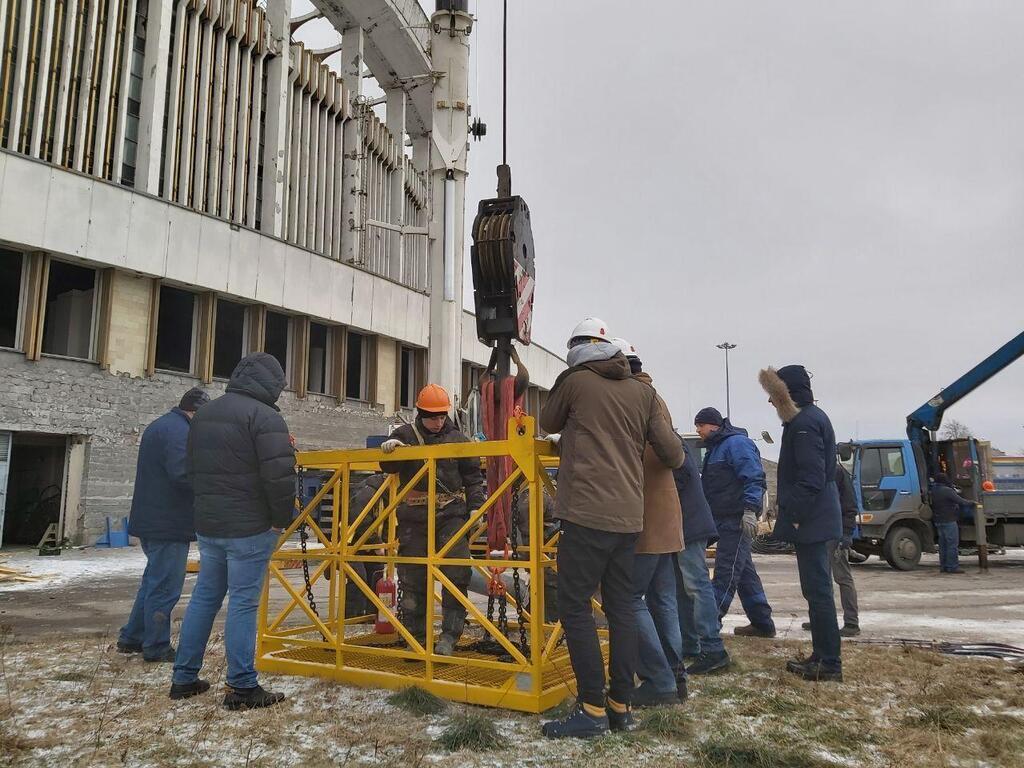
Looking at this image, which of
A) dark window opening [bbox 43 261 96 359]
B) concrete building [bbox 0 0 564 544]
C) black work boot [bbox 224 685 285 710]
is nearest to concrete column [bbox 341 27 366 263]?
concrete building [bbox 0 0 564 544]

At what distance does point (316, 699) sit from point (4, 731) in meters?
1.51

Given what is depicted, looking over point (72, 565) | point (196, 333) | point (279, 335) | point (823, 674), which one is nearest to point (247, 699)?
point (823, 674)

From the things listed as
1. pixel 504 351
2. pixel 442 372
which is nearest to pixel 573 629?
pixel 504 351

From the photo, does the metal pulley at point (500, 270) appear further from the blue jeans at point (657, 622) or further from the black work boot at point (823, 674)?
the black work boot at point (823, 674)

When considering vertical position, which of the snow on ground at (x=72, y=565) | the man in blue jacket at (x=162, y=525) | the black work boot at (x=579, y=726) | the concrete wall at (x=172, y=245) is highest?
the concrete wall at (x=172, y=245)

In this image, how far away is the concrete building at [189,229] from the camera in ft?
44.7

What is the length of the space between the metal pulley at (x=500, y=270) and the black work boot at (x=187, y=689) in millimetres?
2879

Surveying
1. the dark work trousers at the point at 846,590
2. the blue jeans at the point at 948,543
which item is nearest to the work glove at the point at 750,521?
the dark work trousers at the point at 846,590

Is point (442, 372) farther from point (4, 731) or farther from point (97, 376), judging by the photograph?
point (97, 376)

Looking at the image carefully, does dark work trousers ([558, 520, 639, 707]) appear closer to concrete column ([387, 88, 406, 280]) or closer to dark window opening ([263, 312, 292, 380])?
dark window opening ([263, 312, 292, 380])

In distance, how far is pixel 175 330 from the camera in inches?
650

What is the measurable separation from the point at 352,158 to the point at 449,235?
1692 centimetres

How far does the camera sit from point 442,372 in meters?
8.10

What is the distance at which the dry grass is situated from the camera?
10.8 ft
